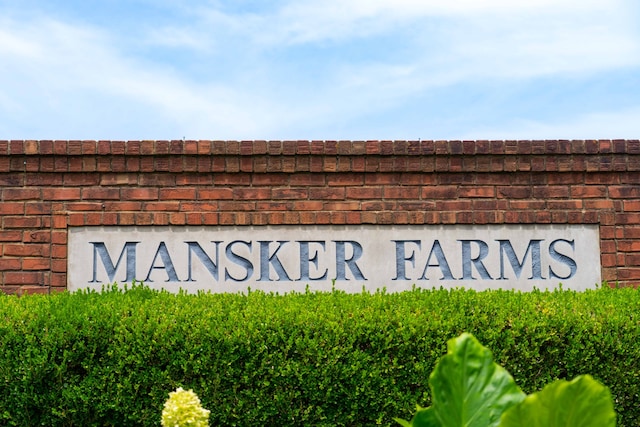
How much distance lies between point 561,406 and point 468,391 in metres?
0.22

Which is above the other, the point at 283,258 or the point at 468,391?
the point at 283,258

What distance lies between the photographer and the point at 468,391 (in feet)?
4.61

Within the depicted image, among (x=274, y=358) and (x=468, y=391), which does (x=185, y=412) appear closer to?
(x=468, y=391)

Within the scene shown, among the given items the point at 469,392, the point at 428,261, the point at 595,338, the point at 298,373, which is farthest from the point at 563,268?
the point at 469,392

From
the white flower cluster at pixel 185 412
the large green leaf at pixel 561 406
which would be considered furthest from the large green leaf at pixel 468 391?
the white flower cluster at pixel 185 412

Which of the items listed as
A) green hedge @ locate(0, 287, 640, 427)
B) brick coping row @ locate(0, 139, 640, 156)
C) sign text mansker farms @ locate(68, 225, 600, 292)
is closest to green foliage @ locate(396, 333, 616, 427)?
green hedge @ locate(0, 287, 640, 427)

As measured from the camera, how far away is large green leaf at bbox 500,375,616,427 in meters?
1.21

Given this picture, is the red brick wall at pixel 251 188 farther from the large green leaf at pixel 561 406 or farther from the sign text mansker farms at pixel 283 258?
the large green leaf at pixel 561 406

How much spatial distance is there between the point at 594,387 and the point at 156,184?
683 cm

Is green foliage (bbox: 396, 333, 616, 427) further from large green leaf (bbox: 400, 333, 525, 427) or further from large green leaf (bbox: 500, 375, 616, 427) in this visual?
large green leaf (bbox: 500, 375, 616, 427)

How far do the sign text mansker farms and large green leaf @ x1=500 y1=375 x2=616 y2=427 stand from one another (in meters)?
6.35

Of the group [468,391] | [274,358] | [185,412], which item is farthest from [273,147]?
[468,391]

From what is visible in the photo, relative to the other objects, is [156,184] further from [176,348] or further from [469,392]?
[469,392]

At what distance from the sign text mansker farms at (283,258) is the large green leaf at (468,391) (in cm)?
614
